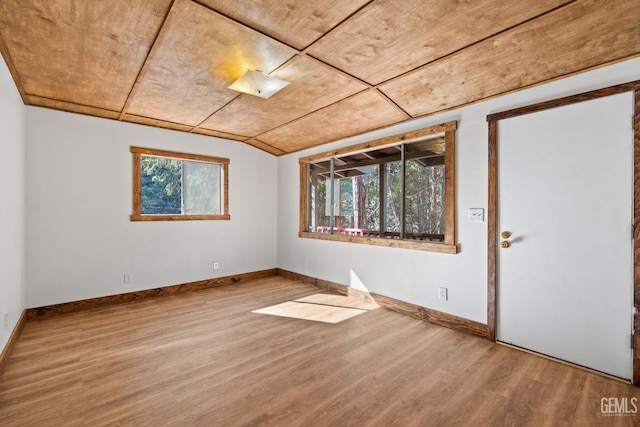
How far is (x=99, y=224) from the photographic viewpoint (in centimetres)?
387

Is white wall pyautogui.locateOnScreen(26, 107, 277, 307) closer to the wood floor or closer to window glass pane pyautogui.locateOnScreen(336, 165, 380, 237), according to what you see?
the wood floor

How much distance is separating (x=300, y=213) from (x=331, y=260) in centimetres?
109

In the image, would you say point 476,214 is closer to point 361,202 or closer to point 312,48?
point 312,48

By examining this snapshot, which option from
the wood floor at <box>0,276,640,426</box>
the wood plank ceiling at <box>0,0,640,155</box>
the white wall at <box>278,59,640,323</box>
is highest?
the wood plank ceiling at <box>0,0,640,155</box>

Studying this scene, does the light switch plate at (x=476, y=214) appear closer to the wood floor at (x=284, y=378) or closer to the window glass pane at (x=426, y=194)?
the wood floor at (x=284, y=378)

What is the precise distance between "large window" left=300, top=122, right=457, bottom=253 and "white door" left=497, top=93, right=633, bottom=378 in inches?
23.5

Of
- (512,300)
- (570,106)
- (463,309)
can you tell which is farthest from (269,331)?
(570,106)

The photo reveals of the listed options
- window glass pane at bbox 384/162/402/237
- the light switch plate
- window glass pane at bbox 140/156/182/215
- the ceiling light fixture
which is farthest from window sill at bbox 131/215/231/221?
the light switch plate

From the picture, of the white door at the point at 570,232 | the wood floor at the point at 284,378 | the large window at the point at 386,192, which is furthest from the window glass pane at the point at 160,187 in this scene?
the white door at the point at 570,232

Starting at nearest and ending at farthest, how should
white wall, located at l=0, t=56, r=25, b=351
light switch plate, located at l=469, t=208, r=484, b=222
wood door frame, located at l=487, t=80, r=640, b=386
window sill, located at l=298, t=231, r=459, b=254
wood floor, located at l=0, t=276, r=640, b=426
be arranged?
wood floor, located at l=0, t=276, r=640, b=426 < wood door frame, located at l=487, t=80, r=640, b=386 < white wall, located at l=0, t=56, r=25, b=351 < light switch plate, located at l=469, t=208, r=484, b=222 < window sill, located at l=298, t=231, r=459, b=254

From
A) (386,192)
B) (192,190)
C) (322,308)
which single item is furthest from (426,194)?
(192,190)

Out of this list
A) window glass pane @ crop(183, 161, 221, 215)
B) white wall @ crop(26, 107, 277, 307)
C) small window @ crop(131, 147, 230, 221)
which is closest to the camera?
white wall @ crop(26, 107, 277, 307)

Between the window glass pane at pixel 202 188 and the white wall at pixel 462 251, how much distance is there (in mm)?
2354

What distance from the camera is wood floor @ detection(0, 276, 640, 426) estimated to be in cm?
183
